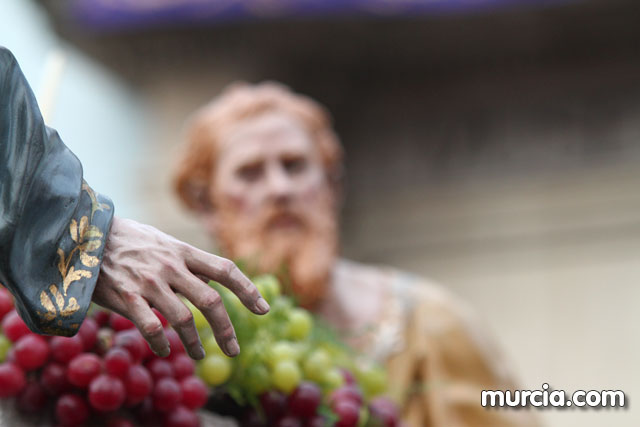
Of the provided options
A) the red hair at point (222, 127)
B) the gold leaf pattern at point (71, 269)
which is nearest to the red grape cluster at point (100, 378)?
the gold leaf pattern at point (71, 269)

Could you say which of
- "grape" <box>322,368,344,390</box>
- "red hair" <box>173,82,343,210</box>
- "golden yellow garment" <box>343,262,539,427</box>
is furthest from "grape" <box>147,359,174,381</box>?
"red hair" <box>173,82,343,210</box>

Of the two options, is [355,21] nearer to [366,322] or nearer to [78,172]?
[366,322]

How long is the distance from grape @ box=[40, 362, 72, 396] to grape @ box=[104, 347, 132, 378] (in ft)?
0.15

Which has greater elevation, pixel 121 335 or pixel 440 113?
pixel 440 113

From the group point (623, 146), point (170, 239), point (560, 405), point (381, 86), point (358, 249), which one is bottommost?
point (560, 405)

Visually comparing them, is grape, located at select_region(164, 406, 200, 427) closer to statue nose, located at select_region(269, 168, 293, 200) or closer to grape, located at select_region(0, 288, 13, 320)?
grape, located at select_region(0, 288, 13, 320)

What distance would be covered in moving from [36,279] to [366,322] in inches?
46.2

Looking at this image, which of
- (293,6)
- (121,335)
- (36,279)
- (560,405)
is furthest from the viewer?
(293,6)

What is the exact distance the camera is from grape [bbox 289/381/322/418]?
1.22 m

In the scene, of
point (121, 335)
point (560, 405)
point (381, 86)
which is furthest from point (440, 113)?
point (121, 335)

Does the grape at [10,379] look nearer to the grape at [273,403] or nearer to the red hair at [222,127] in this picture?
the grape at [273,403]

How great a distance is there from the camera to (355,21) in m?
4.27

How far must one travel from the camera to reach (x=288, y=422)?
121cm

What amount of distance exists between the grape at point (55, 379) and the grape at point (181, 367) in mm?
110
